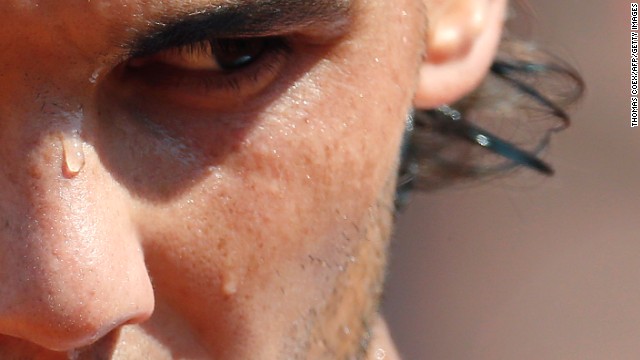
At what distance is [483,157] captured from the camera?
2090 millimetres

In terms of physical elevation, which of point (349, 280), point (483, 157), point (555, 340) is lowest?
point (555, 340)

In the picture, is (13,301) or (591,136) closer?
(13,301)

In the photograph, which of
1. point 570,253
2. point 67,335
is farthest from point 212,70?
point 570,253

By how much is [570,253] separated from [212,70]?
1.76 metres

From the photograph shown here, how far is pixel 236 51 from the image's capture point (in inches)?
38.7

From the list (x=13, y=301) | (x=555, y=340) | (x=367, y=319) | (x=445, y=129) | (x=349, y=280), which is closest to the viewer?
(x=13, y=301)

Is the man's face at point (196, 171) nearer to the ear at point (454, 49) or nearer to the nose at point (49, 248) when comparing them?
the nose at point (49, 248)

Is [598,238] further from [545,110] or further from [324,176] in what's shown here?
[324,176]

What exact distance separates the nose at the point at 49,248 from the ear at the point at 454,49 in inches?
23.8

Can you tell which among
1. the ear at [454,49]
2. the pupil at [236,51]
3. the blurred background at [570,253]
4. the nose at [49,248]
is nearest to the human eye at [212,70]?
the pupil at [236,51]

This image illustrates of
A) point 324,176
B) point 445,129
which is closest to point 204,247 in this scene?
point 324,176

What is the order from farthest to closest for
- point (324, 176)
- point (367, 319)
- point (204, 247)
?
point (367, 319) → point (324, 176) → point (204, 247)

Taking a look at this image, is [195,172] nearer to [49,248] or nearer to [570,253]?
[49,248]

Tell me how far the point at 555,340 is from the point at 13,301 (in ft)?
6.36
